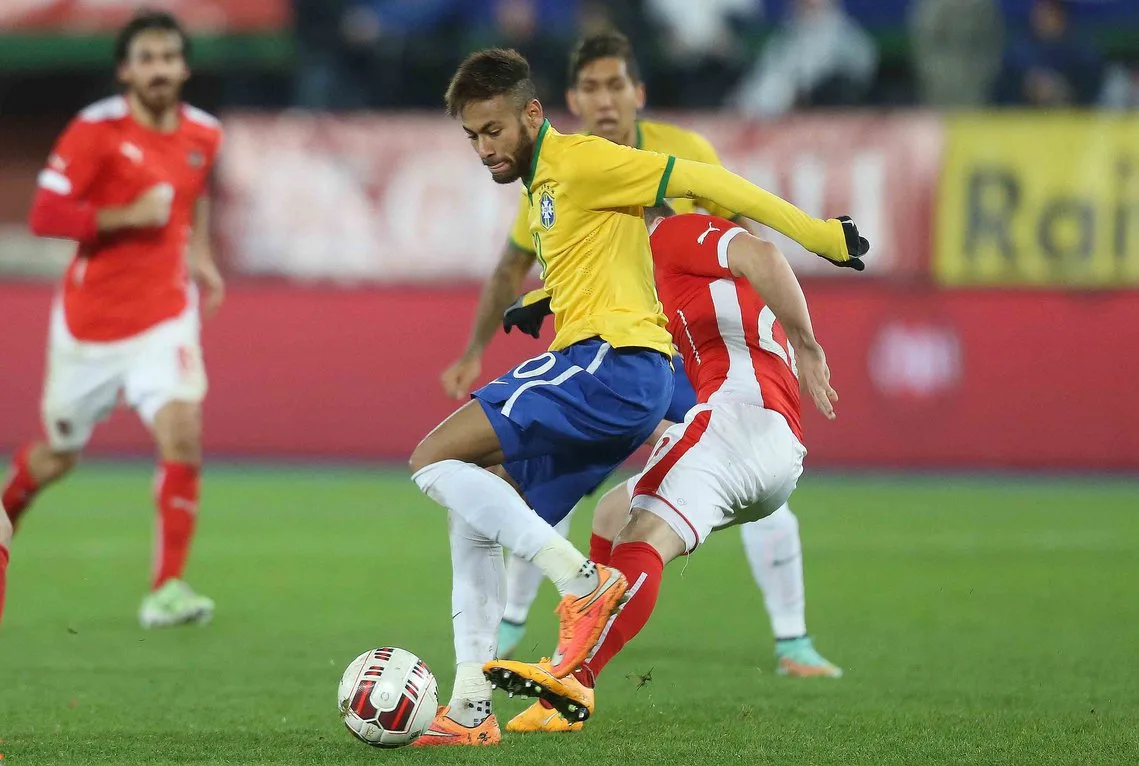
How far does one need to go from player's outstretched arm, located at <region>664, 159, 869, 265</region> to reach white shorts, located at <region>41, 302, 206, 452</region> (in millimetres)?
3441

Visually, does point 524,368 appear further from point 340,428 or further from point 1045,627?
point 340,428

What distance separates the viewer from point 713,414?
5.08 metres

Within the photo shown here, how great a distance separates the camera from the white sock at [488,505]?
15.4 ft

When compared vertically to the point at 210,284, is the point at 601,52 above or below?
above

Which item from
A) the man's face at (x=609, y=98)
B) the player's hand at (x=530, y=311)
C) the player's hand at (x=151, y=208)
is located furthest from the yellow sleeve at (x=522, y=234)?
the player's hand at (x=151, y=208)

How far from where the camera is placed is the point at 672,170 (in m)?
4.73

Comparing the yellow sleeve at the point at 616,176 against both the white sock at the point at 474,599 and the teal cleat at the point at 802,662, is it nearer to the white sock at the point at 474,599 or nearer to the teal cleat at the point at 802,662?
the white sock at the point at 474,599

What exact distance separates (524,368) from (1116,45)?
A: 11.9 m

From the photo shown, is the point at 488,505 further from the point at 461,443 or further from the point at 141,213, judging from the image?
the point at 141,213

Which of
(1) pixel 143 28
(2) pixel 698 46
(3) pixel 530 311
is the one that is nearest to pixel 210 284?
(1) pixel 143 28

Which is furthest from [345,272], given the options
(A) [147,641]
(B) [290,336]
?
(A) [147,641]

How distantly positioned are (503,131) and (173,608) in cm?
314

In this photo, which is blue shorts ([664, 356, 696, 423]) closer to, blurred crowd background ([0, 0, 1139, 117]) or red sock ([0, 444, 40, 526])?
red sock ([0, 444, 40, 526])

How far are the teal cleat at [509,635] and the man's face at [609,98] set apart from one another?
183cm
